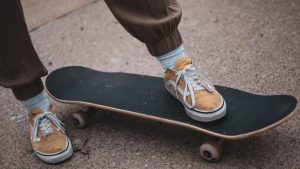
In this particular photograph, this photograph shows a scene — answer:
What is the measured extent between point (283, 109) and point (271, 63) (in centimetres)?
77

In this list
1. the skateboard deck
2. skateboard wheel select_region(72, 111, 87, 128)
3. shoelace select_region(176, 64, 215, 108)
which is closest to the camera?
the skateboard deck

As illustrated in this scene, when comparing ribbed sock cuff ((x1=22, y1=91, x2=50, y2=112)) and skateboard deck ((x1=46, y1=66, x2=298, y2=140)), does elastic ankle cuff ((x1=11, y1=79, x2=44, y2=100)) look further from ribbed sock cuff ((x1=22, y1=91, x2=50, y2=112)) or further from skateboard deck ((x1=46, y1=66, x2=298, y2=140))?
skateboard deck ((x1=46, y1=66, x2=298, y2=140))

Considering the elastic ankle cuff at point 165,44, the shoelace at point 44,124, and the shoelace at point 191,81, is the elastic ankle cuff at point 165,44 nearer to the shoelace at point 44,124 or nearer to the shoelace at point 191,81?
the shoelace at point 191,81

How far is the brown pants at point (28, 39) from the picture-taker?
1.50m

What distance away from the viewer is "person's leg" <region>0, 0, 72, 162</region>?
1624 millimetres

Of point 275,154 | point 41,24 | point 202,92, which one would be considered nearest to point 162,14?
point 202,92

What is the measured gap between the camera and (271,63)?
2.19 metres

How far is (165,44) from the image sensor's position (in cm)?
159

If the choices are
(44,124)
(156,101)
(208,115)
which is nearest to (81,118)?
(44,124)

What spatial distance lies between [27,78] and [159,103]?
2.06 feet

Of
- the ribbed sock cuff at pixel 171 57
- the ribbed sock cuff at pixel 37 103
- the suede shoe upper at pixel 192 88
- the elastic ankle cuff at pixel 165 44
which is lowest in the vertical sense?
the ribbed sock cuff at pixel 37 103

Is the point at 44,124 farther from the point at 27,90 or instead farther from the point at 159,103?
the point at 159,103

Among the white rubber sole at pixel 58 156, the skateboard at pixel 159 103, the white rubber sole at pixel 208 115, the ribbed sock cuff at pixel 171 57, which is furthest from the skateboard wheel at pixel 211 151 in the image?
the white rubber sole at pixel 58 156

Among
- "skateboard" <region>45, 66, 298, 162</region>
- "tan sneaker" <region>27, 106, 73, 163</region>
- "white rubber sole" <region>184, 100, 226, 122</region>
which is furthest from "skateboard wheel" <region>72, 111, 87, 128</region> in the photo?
"white rubber sole" <region>184, 100, 226, 122</region>
